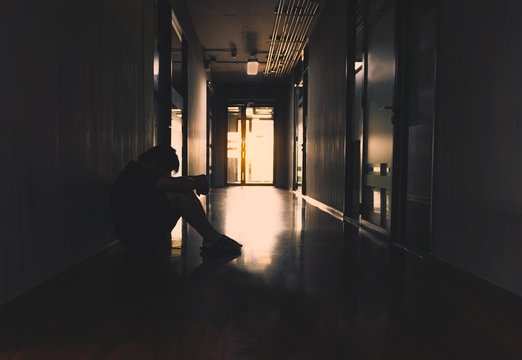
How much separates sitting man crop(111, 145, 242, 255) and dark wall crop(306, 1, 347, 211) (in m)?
2.99

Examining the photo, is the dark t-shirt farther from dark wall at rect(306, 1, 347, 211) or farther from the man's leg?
dark wall at rect(306, 1, 347, 211)

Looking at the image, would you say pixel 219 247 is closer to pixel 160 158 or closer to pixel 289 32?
pixel 160 158

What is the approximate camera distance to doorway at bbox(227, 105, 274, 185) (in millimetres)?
12734

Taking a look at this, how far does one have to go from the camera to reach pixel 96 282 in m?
2.00

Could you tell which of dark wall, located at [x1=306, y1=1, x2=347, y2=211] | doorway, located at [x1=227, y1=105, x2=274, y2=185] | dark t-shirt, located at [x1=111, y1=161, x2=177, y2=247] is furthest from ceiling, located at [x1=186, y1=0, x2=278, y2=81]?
dark t-shirt, located at [x1=111, y1=161, x2=177, y2=247]

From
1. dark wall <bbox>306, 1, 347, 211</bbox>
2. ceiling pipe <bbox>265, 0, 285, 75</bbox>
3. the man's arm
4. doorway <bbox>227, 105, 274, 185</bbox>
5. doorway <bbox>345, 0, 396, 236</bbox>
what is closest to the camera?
the man's arm

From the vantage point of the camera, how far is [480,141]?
6.75 feet

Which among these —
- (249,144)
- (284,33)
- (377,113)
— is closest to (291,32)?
(284,33)

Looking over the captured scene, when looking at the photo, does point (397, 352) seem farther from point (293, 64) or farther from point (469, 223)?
point (293, 64)

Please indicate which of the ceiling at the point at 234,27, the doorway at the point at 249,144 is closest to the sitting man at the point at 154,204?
the ceiling at the point at 234,27

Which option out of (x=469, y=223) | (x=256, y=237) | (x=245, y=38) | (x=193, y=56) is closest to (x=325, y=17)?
(x=245, y=38)

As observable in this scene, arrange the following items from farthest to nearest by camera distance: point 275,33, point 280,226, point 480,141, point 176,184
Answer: point 275,33 < point 280,226 < point 176,184 < point 480,141

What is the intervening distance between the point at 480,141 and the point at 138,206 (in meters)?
2.17

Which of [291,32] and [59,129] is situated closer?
[59,129]
